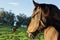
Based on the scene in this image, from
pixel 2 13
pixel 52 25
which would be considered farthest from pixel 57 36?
pixel 2 13

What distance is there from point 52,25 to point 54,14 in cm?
15

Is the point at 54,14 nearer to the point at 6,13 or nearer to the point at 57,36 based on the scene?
the point at 57,36

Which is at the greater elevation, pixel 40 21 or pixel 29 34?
pixel 40 21

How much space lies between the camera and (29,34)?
279 centimetres

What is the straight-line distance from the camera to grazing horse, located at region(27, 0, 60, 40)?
2.63 meters

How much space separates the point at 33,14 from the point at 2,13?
167 feet

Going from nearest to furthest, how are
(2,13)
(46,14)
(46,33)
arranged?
(46,14) < (46,33) < (2,13)

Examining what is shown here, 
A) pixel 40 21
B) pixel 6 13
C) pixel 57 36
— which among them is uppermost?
pixel 40 21

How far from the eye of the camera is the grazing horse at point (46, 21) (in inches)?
104

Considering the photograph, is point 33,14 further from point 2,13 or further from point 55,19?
point 2,13

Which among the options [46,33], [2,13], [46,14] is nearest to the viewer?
[46,14]

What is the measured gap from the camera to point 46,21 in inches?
104

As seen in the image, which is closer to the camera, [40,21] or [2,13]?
[40,21]

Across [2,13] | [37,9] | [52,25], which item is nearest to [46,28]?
[52,25]
